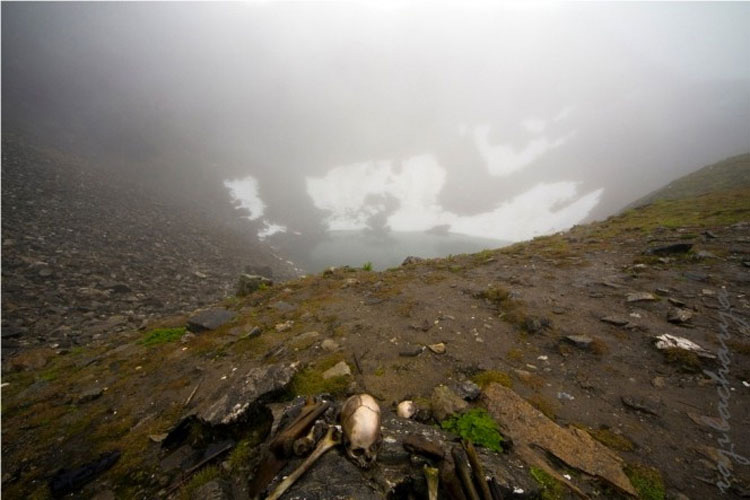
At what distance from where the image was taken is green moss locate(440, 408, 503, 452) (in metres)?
3.13

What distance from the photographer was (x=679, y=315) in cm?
541

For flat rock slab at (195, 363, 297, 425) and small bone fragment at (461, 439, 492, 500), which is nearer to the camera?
small bone fragment at (461, 439, 492, 500)

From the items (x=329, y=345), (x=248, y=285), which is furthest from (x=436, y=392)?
(x=248, y=285)

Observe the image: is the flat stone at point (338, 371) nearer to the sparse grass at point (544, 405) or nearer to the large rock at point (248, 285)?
the sparse grass at point (544, 405)

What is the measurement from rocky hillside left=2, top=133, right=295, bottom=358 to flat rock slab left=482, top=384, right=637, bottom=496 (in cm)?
1211

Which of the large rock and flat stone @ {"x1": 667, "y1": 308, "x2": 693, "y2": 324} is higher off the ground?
the large rock

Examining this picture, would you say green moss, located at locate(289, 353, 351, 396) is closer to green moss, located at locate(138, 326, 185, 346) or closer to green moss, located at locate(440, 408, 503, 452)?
green moss, located at locate(440, 408, 503, 452)

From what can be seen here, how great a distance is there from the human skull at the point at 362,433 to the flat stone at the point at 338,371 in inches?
76.4

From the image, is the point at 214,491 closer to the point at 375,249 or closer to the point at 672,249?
the point at 672,249

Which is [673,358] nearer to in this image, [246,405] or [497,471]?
[497,471]

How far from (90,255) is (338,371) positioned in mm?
18222

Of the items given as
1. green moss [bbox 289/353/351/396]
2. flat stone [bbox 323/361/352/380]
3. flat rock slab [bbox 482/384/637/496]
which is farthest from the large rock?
flat rock slab [bbox 482/384/637/496]

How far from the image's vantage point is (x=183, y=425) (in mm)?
3828

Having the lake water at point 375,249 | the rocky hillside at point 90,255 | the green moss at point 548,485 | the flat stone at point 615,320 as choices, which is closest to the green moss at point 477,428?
the green moss at point 548,485
